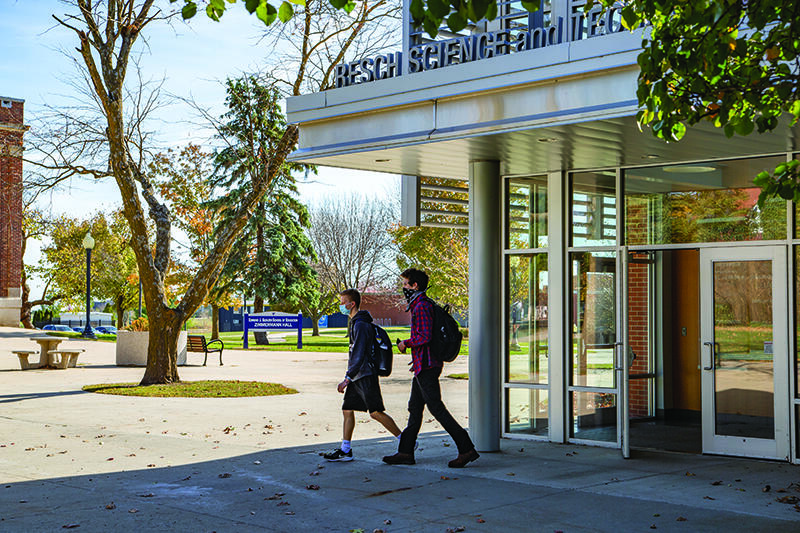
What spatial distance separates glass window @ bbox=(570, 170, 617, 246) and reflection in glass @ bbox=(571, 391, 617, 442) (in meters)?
1.80

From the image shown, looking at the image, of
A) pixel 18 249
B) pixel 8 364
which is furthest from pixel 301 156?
pixel 18 249

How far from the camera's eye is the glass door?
9.73 meters

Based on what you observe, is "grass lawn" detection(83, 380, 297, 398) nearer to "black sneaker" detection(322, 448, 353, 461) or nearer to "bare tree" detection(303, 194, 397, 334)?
"black sneaker" detection(322, 448, 353, 461)

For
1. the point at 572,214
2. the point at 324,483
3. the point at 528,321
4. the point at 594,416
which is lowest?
the point at 324,483

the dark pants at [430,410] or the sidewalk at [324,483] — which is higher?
the dark pants at [430,410]

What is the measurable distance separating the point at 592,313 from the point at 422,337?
288 cm

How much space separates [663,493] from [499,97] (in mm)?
3886

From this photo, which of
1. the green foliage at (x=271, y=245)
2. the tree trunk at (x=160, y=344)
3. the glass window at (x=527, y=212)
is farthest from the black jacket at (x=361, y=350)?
the green foliage at (x=271, y=245)

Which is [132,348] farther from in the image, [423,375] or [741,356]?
[741,356]

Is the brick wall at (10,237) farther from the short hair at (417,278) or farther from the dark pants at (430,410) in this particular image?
the dark pants at (430,410)

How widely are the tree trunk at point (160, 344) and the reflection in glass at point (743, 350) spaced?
11.5 meters

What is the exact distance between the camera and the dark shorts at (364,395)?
30.6 feet

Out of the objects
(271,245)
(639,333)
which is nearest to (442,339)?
(639,333)

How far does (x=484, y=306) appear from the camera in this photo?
10.4 m
